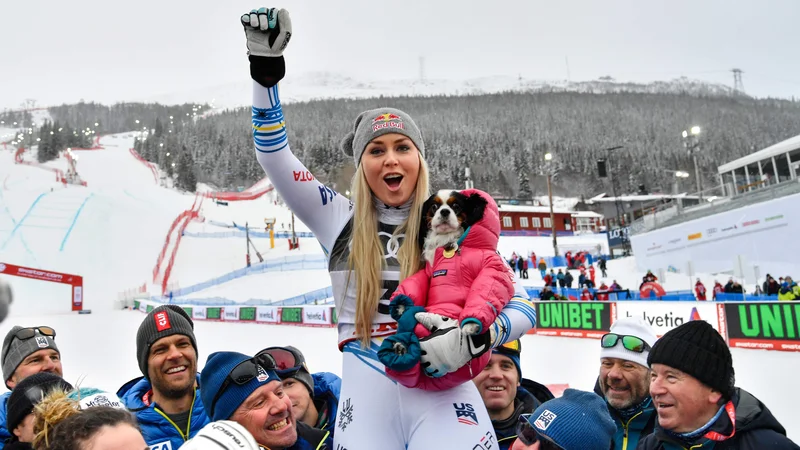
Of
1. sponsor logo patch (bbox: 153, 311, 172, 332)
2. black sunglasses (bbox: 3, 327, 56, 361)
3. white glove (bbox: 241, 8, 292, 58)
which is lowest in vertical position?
black sunglasses (bbox: 3, 327, 56, 361)

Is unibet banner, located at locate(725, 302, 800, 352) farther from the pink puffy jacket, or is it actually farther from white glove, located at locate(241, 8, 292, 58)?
white glove, located at locate(241, 8, 292, 58)

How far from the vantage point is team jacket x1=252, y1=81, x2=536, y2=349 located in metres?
2.14

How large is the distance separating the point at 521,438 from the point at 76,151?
101830 millimetres

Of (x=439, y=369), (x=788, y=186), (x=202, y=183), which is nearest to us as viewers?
(x=439, y=369)

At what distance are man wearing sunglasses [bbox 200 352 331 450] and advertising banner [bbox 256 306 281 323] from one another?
19.8m

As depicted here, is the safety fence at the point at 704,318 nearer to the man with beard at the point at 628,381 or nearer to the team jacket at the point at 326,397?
the man with beard at the point at 628,381

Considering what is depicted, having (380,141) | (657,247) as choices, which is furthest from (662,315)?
(657,247)

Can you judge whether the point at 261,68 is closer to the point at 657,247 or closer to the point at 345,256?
the point at 345,256

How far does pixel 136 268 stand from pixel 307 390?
47387mm

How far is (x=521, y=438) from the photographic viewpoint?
7.78 feet

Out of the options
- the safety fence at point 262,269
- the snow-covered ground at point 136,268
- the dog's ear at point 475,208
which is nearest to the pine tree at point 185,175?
the snow-covered ground at point 136,268

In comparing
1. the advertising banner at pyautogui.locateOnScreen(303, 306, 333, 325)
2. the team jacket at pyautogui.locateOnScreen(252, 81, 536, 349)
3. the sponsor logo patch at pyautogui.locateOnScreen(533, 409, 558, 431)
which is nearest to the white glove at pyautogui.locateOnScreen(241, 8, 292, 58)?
the team jacket at pyautogui.locateOnScreen(252, 81, 536, 349)

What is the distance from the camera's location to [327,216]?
236 cm

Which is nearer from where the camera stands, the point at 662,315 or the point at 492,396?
the point at 492,396
